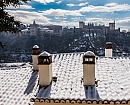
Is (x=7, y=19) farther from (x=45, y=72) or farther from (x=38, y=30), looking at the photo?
(x=38, y=30)

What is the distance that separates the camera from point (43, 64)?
6.77 meters

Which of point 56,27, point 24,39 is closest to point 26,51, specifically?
point 24,39

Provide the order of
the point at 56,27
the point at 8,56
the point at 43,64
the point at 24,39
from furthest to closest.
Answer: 1. the point at 56,27
2. the point at 24,39
3. the point at 8,56
4. the point at 43,64

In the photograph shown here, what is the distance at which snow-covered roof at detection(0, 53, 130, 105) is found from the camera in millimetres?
5941

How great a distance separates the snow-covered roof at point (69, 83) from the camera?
19.5 ft

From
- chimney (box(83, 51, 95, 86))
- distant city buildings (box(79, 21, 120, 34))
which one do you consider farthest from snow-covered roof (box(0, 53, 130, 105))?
distant city buildings (box(79, 21, 120, 34))

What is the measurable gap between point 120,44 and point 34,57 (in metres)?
57.9

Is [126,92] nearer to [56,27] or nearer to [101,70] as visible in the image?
[101,70]

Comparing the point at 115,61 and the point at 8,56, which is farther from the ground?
the point at 115,61

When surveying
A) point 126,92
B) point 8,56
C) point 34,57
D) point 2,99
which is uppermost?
point 34,57

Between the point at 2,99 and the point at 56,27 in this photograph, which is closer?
the point at 2,99

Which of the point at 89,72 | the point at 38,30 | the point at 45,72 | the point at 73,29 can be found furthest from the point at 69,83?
the point at 73,29

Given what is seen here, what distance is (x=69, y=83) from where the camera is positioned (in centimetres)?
669

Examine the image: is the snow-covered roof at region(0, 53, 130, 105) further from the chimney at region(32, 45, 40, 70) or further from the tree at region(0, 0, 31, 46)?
the tree at region(0, 0, 31, 46)
